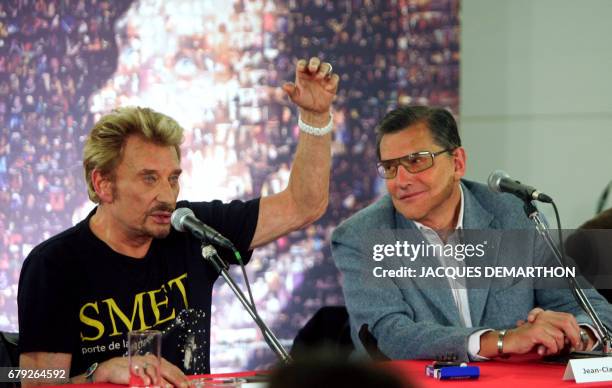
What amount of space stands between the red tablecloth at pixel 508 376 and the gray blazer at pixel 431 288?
0.23m

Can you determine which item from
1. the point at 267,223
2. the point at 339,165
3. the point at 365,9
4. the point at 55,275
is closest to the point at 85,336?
the point at 55,275

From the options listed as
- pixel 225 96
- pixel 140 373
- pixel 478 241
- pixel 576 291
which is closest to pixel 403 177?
pixel 478 241

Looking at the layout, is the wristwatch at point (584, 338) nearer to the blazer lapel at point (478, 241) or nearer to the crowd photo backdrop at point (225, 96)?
the blazer lapel at point (478, 241)

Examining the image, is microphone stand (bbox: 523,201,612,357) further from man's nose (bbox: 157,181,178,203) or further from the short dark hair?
man's nose (bbox: 157,181,178,203)

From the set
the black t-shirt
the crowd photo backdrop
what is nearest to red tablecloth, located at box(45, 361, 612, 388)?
the black t-shirt

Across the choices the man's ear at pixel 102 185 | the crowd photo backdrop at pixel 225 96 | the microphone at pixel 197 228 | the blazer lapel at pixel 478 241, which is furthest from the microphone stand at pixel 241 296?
the crowd photo backdrop at pixel 225 96

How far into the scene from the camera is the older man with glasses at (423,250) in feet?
8.89

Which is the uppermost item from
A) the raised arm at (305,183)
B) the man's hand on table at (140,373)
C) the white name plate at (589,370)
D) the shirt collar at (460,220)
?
the raised arm at (305,183)

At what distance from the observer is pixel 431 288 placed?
8.98ft

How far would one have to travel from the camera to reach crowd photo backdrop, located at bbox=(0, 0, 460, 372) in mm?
4008

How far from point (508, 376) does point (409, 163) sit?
34.2 inches

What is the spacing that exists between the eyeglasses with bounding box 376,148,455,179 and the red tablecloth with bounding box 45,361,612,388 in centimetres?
66

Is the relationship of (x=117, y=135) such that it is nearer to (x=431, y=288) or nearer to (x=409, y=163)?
(x=409, y=163)

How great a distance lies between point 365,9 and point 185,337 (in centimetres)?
212
